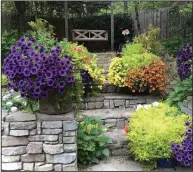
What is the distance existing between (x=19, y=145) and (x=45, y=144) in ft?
0.77

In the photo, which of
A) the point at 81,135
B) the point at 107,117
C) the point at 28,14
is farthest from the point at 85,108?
the point at 28,14

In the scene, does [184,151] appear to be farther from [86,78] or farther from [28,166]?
[86,78]

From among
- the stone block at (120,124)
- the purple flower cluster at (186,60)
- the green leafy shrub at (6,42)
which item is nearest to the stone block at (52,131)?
the stone block at (120,124)

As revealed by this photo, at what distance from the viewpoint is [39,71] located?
99.7 inches

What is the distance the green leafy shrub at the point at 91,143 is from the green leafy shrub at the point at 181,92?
0.91 meters

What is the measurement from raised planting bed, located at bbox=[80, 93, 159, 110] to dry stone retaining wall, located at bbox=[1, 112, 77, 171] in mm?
1357

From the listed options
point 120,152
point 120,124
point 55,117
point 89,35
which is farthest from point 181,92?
point 89,35

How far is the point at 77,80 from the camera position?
275 cm

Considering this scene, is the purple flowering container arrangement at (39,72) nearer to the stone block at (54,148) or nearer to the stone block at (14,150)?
the stone block at (54,148)

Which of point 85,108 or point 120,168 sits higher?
point 85,108

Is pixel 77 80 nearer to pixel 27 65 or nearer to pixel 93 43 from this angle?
pixel 27 65

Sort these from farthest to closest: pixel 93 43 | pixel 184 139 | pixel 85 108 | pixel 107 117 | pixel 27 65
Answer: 1. pixel 93 43
2. pixel 85 108
3. pixel 107 117
4. pixel 184 139
5. pixel 27 65

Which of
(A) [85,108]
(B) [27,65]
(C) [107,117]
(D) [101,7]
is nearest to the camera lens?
(B) [27,65]

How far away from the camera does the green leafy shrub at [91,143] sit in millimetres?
2844
